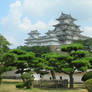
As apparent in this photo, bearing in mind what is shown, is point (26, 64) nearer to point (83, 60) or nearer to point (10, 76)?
A: point (83, 60)

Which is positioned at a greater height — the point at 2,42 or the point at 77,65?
the point at 2,42

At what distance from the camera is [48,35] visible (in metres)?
71.9

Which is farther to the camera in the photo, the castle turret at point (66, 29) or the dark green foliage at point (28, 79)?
the castle turret at point (66, 29)

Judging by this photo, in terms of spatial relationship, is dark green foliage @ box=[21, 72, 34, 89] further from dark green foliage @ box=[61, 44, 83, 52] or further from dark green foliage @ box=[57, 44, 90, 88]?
dark green foliage @ box=[61, 44, 83, 52]

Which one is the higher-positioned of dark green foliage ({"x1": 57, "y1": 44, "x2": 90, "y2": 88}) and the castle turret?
the castle turret

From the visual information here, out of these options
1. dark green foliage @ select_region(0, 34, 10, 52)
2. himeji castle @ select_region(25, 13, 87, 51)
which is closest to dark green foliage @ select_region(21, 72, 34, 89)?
dark green foliage @ select_region(0, 34, 10, 52)

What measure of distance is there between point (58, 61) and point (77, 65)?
1.97 m

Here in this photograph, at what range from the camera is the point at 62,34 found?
68.4 metres

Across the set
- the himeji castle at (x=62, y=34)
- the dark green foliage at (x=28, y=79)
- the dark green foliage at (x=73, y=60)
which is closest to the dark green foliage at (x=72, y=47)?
the dark green foliage at (x=73, y=60)

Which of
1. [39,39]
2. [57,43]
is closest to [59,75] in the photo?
[57,43]

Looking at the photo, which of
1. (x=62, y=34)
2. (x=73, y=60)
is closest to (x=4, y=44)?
(x=73, y=60)

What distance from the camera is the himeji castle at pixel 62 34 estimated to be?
68250 millimetres

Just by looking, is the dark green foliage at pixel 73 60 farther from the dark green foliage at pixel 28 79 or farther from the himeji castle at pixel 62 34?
the himeji castle at pixel 62 34

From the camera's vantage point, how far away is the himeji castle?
2687 inches
